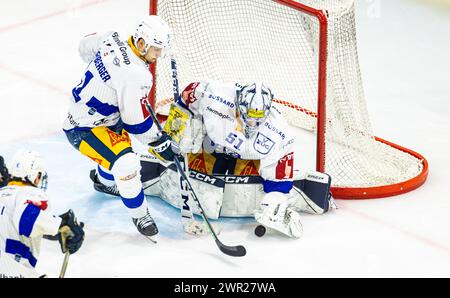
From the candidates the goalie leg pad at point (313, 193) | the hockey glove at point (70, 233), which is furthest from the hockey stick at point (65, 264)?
the goalie leg pad at point (313, 193)

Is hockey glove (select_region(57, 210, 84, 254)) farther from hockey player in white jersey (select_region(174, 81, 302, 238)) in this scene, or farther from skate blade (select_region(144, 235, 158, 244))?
hockey player in white jersey (select_region(174, 81, 302, 238))

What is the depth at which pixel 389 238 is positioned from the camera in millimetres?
5629

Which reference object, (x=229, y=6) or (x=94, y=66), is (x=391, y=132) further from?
(x=94, y=66)

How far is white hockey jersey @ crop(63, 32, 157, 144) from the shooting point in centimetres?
534

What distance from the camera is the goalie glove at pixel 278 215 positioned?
5.50 m

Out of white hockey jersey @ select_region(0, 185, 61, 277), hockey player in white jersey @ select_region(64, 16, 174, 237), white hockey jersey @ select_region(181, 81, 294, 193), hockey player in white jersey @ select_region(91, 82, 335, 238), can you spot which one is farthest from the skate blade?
white hockey jersey @ select_region(0, 185, 61, 277)

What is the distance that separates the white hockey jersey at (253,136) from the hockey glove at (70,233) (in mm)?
1001

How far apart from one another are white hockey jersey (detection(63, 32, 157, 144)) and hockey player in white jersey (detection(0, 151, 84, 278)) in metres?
0.81

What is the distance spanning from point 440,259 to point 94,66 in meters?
1.71

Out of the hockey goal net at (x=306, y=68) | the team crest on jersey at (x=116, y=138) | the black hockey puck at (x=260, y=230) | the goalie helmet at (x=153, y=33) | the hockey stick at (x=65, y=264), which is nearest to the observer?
the hockey stick at (x=65, y=264)

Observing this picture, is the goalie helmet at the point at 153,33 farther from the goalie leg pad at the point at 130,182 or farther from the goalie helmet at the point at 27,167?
the goalie helmet at the point at 27,167
